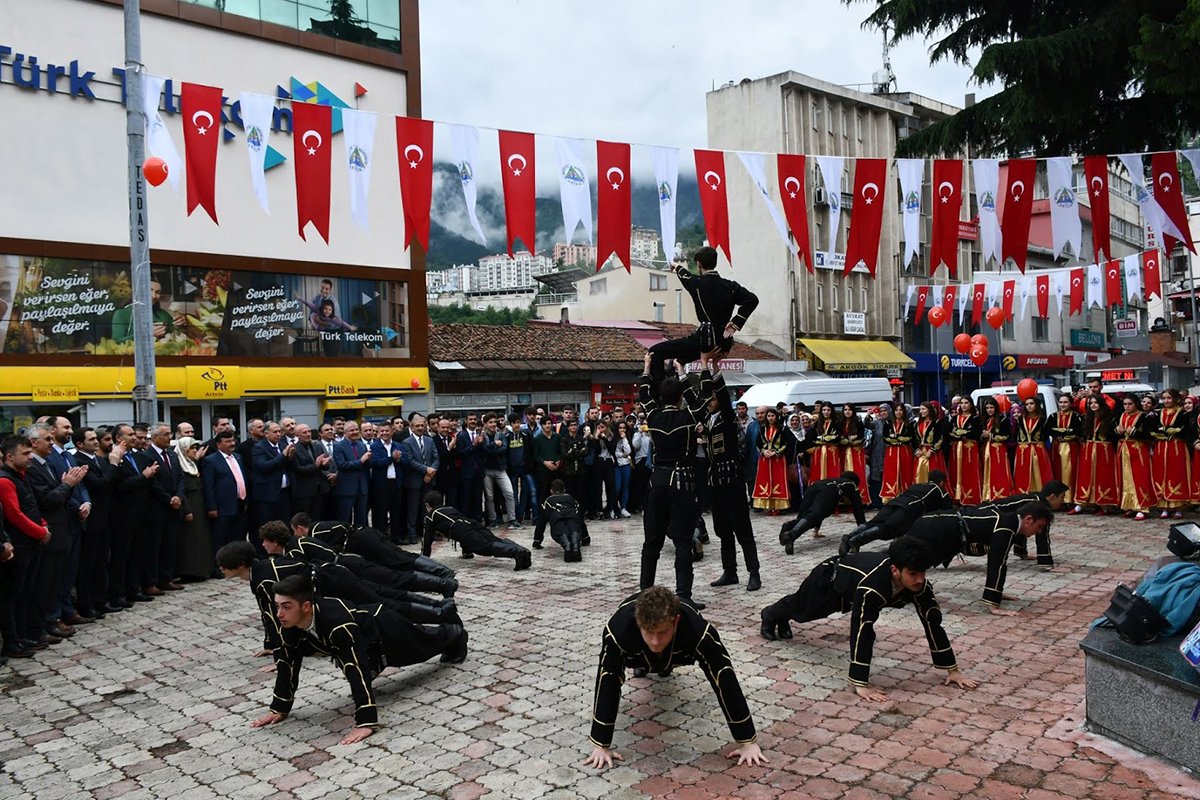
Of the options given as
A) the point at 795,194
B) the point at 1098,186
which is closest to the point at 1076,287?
the point at 1098,186

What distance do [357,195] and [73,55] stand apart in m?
13.9

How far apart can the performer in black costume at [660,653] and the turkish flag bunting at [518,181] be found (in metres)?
7.50

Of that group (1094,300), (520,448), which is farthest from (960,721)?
(1094,300)

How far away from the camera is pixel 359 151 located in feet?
36.0

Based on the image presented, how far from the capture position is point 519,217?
11445 millimetres

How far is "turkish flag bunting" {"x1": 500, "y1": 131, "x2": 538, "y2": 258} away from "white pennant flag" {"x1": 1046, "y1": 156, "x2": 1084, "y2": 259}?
7.42 m

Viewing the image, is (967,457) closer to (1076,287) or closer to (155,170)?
(155,170)

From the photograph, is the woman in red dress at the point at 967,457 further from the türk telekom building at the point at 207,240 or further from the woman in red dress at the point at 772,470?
the türk telekom building at the point at 207,240

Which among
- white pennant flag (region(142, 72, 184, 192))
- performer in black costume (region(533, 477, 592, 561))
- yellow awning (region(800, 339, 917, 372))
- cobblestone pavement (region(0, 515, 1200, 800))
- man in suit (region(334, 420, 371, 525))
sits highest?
white pennant flag (region(142, 72, 184, 192))

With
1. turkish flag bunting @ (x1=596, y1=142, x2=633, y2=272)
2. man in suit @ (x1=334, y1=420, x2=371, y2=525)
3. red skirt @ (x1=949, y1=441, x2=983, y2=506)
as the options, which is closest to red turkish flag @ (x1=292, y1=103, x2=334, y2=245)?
man in suit @ (x1=334, y1=420, x2=371, y2=525)

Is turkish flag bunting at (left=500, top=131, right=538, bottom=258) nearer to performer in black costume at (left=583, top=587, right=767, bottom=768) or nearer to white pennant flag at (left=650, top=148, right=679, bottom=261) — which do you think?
white pennant flag at (left=650, top=148, right=679, bottom=261)

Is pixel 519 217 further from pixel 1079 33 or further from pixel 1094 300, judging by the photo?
pixel 1094 300

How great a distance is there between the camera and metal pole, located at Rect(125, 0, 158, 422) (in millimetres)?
10672

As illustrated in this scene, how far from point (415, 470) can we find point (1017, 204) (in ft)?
30.8
